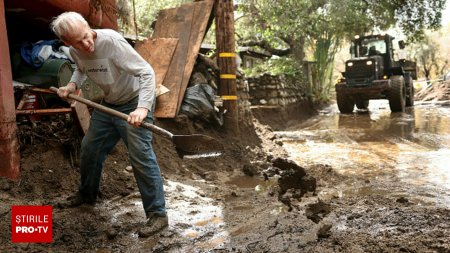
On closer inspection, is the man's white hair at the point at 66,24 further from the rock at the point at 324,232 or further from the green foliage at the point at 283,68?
the green foliage at the point at 283,68

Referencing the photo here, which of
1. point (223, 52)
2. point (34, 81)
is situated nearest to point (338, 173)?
point (223, 52)

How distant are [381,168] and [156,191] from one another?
10.9ft

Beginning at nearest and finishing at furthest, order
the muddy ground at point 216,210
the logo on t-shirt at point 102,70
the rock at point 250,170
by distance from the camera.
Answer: the muddy ground at point 216,210 < the logo on t-shirt at point 102,70 < the rock at point 250,170

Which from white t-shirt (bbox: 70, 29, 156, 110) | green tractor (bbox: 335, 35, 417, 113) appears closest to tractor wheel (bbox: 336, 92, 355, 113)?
green tractor (bbox: 335, 35, 417, 113)

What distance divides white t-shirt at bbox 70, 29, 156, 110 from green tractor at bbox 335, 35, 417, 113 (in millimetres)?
10546

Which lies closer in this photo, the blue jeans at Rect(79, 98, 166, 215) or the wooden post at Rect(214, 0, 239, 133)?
the blue jeans at Rect(79, 98, 166, 215)

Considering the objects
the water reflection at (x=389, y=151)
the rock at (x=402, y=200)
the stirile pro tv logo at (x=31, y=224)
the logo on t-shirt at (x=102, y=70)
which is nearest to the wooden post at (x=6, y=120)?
the stirile pro tv logo at (x=31, y=224)

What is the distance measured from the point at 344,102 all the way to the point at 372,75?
1320mm

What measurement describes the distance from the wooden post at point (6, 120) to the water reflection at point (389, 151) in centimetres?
307

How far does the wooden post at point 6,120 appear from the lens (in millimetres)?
3027

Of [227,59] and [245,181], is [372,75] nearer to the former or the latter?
[227,59]

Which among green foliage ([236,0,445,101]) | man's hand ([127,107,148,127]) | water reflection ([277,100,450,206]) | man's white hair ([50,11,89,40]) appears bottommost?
water reflection ([277,100,450,206])

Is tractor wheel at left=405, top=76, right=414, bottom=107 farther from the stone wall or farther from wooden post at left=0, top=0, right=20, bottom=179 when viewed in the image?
wooden post at left=0, top=0, right=20, bottom=179

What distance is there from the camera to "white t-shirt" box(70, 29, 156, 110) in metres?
2.56
